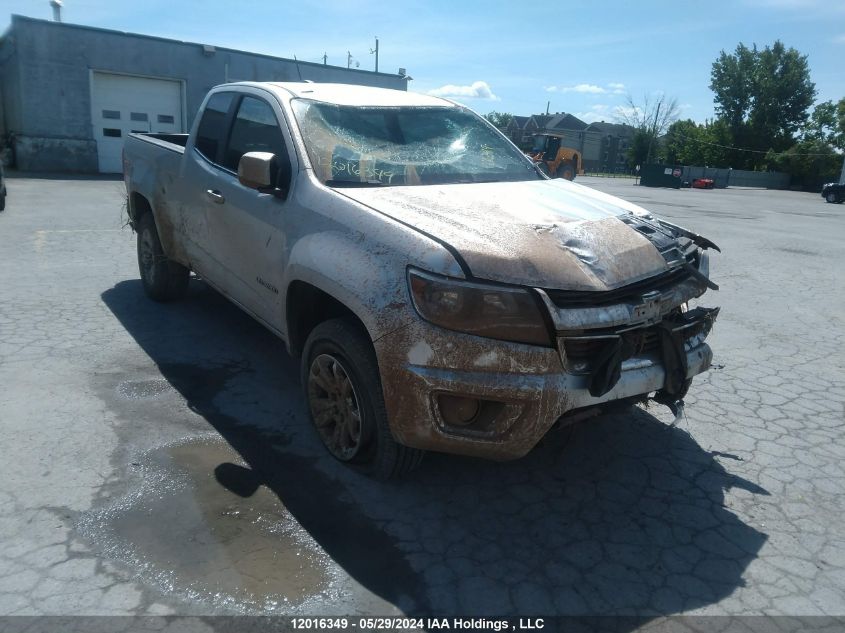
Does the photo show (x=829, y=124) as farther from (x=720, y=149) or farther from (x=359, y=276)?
(x=359, y=276)

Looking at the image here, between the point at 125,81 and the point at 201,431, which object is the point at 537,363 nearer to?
the point at 201,431

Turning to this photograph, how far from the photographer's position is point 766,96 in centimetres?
6812

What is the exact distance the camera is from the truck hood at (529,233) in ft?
9.17

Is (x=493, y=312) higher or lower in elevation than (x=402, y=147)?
lower

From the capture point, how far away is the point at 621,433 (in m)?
4.03

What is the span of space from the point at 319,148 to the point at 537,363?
1894mm

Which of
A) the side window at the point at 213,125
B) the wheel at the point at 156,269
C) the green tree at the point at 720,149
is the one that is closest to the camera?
the side window at the point at 213,125

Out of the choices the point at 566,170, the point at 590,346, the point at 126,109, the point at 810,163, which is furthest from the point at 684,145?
the point at 590,346

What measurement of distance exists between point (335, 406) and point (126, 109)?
2229cm

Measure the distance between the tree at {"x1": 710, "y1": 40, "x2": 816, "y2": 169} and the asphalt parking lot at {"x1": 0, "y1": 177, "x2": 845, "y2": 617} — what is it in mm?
73139

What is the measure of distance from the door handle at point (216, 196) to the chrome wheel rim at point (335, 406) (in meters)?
1.50

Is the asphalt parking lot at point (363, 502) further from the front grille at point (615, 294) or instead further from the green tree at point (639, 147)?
the green tree at point (639, 147)

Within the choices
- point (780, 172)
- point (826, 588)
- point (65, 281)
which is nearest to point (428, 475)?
point (826, 588)

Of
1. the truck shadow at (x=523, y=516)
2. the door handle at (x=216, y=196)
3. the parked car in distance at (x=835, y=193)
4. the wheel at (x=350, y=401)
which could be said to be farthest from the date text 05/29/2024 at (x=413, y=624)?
the parked car in distance at (x=835, y=193)
